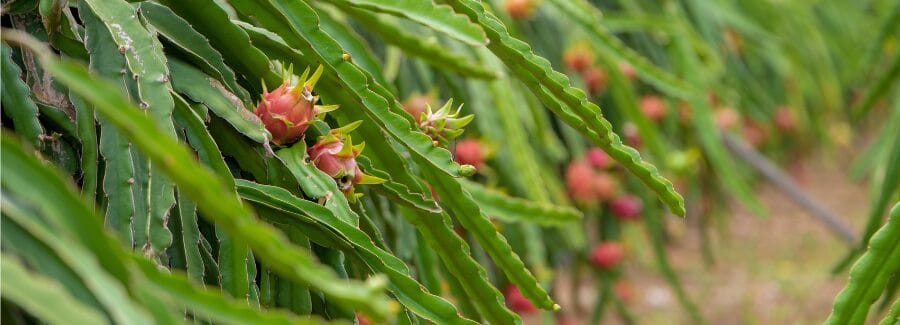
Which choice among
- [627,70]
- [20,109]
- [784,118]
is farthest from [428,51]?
[784,118]

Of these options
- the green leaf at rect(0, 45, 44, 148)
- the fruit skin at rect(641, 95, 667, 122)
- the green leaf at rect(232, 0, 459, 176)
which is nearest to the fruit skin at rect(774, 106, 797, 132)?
the fruit skin at rect(641, 95, 667, 122)

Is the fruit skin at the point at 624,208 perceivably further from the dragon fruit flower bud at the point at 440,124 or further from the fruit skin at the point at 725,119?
the dragon fruit flower bud at the point at 440,124

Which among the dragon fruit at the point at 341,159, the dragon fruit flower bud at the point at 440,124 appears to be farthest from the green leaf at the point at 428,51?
the dragon fruit at the point at 341,159

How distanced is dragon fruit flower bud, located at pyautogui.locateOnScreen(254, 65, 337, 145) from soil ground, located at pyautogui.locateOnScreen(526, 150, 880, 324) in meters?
2.83

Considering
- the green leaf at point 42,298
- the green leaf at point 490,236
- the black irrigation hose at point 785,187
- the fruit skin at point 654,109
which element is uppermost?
the green leaf at point 42,298

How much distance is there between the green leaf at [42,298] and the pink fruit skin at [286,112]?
319 mm

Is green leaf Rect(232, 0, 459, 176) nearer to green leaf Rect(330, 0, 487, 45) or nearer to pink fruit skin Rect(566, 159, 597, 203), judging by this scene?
green leaf Rect(330, 0, 487, 45)

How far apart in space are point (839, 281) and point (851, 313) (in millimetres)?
3714

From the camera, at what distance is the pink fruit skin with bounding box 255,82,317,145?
0.75 metres

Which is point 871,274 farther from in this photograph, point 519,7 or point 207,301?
point 519,7

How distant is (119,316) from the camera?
0.44 m

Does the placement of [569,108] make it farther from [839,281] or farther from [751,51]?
[839,281]

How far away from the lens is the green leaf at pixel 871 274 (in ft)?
3.01

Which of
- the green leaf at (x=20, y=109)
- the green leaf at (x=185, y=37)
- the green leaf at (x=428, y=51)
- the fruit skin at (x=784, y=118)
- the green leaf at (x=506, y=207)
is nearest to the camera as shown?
the green leaf at (x=20, y=109)
